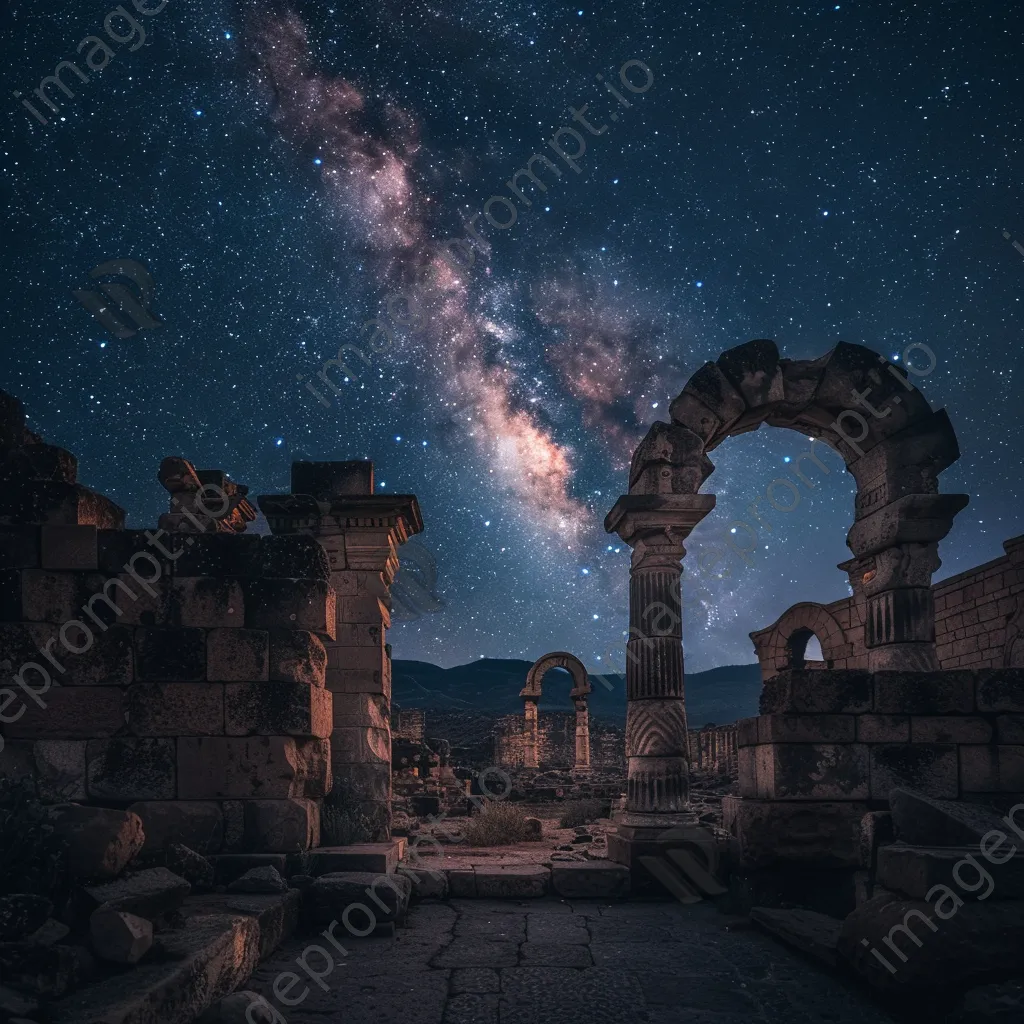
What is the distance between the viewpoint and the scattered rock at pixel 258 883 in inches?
197

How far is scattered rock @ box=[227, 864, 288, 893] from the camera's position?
16.4 ft

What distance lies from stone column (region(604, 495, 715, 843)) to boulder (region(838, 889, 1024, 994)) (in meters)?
3.24

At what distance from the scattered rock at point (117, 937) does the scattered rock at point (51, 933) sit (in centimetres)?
10

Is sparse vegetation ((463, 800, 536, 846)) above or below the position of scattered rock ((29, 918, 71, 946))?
below

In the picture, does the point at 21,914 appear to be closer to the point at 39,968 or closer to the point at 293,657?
the point at 39,968

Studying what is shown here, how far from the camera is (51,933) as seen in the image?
10.6ft

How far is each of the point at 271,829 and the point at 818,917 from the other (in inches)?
145

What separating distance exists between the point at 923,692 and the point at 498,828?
5.86m

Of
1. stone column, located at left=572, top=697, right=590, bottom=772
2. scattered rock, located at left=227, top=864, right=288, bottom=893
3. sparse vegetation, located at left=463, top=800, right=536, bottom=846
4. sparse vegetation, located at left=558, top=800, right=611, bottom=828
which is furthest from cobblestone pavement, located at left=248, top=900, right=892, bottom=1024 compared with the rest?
stone column, located at left=572, top=697, right=590, bottom=772

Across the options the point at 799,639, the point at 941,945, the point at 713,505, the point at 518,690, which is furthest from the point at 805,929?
the point at 518,690

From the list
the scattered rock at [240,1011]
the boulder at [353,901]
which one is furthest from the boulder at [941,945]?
the boulder at [353,901]

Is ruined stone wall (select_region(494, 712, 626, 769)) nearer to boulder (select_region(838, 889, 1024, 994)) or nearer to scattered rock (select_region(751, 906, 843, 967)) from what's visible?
scattered rock (select_region(751, 906, 843, 967))

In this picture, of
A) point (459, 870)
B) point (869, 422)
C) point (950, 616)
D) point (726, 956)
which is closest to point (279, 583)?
point (459, 870)

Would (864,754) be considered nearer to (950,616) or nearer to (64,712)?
(64,712)
